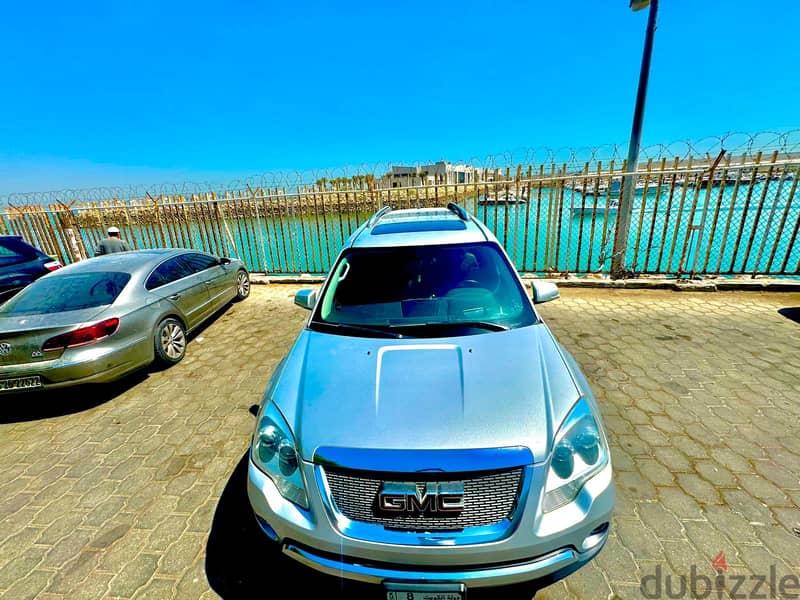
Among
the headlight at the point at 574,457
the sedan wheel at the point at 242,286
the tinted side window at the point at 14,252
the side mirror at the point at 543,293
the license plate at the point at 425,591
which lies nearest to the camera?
the license plate at the point at 425,591

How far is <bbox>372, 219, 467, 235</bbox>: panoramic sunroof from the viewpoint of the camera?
3.13 meters

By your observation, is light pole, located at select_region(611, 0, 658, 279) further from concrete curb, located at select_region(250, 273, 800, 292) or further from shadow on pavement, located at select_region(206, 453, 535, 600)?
shadow on pavement, located at select_region(206, 453, 535, 600)

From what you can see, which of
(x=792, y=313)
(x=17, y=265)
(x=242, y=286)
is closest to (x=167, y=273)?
(x=242, y=286)

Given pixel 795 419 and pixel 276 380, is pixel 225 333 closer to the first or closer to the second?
pixel 276 380

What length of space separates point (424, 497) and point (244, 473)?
1.96 m

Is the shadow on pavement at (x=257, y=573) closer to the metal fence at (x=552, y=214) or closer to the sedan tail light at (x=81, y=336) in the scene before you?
the sedan tail light at (x=81, y=336)

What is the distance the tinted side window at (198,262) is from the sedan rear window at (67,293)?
4.30ft

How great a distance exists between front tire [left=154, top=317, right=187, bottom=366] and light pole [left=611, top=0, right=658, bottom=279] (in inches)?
331

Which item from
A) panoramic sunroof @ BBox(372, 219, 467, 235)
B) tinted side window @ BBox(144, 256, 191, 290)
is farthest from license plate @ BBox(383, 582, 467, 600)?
tinted side window @ BBox(144, 256, 191, 290)

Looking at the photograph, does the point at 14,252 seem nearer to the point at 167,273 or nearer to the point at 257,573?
the point at 167,273

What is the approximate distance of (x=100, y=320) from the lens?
369 centimetres

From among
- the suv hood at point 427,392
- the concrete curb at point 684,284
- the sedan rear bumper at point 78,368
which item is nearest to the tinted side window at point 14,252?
the sedan rear bumper at point 78,368

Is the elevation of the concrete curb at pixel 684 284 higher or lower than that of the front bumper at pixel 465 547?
lower

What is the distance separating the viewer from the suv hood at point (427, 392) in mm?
1598
